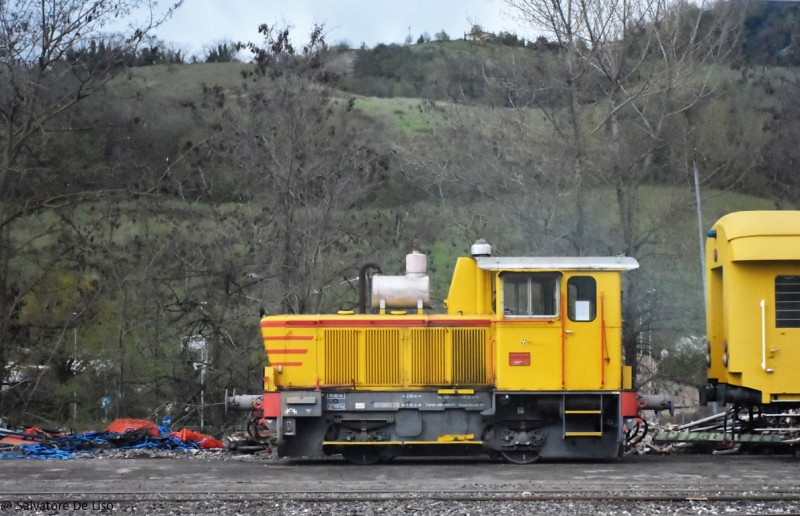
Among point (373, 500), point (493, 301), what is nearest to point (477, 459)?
point (493, 301)

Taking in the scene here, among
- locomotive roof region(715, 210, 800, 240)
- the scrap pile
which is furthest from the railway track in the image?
locomotive roof region(715, 210, 800, 240)

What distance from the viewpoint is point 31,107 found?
59.1 feet

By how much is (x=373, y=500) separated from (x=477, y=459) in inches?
159

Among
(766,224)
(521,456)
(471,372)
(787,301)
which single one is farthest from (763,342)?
(471,372)

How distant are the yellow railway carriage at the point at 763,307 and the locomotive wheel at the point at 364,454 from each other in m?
5.05

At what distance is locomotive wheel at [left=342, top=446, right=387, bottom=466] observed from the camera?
1206cm

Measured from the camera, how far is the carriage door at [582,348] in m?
11.5

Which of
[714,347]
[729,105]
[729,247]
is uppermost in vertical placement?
[729,105]

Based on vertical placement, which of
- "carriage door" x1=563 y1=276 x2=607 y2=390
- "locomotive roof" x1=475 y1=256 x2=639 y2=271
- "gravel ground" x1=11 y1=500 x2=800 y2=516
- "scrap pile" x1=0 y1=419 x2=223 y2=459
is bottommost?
"scrap pile" x1=0 y1=419 x2=223 y2=459

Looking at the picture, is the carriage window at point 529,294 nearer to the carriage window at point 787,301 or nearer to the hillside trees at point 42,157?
the carriage window at point 787,301

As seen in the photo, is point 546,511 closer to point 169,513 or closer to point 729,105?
point 169,513

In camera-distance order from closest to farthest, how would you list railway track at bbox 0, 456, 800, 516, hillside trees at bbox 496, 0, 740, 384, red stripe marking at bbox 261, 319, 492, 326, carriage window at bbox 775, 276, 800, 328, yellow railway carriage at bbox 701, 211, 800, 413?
railway track at bbox 0, 456, 800, 516 → yellow railway carriage at bbox 701, 211, 800, 413 → carriage window at bbox 775, 276, 800, 328 → red stripe marking at bbox 261, 319, 492, 326 → hillside trees at bbox 496, 0, 740, 384

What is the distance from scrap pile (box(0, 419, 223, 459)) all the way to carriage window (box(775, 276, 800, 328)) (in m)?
9.22

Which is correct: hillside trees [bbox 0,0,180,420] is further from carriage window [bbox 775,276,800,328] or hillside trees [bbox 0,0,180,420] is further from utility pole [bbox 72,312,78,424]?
carriage window [bbox 775,276,800,328]
